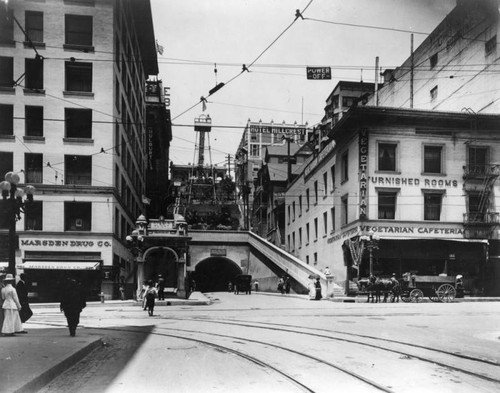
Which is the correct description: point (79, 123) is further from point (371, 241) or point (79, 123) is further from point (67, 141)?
point (371, 241)

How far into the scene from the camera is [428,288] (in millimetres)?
28891

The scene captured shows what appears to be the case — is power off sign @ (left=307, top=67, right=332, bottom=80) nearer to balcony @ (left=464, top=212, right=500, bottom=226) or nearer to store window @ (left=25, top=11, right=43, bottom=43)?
store window @ (left=25, top=11, right=43, bottom=43)

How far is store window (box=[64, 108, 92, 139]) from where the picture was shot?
3180 cm

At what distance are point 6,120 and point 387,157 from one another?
74.4ft

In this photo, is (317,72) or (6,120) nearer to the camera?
(317,72)

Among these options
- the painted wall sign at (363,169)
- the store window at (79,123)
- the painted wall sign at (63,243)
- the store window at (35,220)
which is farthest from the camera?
the painted wall sign at (363,169)

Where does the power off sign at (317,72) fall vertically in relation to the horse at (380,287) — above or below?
above

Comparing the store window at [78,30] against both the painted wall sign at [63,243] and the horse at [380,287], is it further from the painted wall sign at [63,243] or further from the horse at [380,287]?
the horse at [380,287]

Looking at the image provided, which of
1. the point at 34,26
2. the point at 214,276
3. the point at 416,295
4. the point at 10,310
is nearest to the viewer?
the point at 10,310

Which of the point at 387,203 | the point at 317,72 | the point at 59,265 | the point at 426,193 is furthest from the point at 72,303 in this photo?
the point at 426,193

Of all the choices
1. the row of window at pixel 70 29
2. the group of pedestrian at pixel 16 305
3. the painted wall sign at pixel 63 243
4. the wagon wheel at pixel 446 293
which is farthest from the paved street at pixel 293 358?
the row of window at pixel 70 29

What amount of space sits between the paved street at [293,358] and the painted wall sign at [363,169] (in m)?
18.1

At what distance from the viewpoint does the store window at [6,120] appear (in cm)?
2805

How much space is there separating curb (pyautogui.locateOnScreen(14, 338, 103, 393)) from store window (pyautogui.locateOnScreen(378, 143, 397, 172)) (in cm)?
2744
